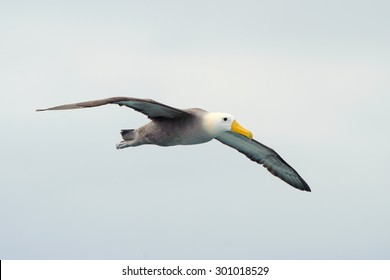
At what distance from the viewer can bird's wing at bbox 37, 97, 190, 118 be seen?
56.5 feet

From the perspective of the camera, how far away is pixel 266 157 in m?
22.7

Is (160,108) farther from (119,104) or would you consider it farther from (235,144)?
(235,144)

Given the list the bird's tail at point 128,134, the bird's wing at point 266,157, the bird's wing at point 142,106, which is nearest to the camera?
the bird's wing at point 142,106

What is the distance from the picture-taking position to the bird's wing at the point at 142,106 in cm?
1723

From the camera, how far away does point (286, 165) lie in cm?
2262

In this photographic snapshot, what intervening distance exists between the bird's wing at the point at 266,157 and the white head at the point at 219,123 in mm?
2457

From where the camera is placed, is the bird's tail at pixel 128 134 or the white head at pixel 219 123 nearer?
the white head at pixel 219 123

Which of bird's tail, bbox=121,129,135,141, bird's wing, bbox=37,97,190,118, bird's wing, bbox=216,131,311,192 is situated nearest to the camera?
bird's wing, bbox=37,97,190,118

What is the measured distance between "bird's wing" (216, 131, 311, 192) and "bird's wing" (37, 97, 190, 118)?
10.2 feet

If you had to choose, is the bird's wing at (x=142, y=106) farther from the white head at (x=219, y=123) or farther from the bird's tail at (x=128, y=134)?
the bird's tail at (x=128, y=134)

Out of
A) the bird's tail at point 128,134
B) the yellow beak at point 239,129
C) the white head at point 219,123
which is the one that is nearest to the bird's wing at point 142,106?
the white head at point 219,123

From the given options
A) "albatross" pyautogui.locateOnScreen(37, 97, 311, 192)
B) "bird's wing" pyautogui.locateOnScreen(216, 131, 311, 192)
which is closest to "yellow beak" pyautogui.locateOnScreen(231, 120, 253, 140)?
"albatross" pyautogui.locateOnScreen(37, 97, 311, 192)

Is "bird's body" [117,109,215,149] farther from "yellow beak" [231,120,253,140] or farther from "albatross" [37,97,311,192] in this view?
"yellow beak" [231,120,253,140]
